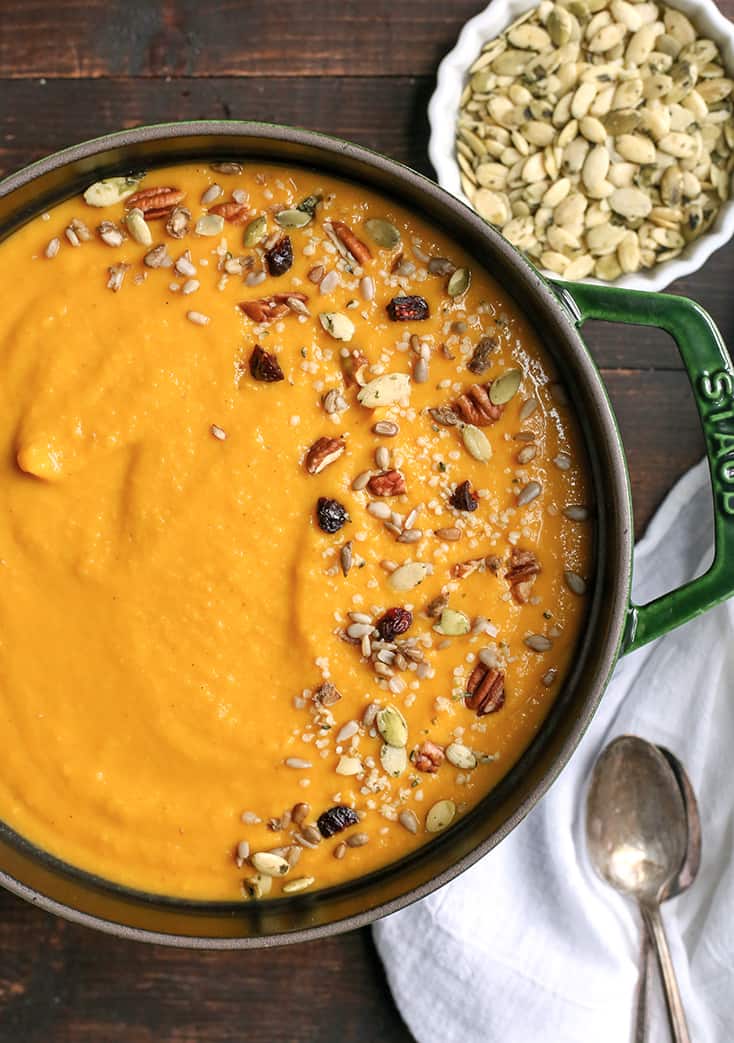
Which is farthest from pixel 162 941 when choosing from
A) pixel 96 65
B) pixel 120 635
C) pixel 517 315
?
pixel 96 65

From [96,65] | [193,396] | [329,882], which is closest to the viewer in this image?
[193,396]

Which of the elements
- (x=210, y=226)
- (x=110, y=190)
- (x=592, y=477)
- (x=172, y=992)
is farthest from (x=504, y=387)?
(x=172, y=992)

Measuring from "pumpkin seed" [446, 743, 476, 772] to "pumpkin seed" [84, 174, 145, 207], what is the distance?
712mm

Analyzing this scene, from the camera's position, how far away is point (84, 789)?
1.26m

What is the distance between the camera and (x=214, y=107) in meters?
1.53

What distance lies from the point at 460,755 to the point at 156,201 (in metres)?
0.70

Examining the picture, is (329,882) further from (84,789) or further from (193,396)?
(193,396)

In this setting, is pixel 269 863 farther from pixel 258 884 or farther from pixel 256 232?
pixel 256 232

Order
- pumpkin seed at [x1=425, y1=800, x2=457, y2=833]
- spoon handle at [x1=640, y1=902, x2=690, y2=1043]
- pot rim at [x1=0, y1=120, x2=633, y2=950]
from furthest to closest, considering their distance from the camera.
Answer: spoon handle at [x1=640, y1=902, x2=690, y2=1043]
pumpkin seed at [x1=425, y1=800, x2=457, y2=833]
pot rim at [x1=0, y1=120, x2=633, y2=950]

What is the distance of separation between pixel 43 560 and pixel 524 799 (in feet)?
1.92

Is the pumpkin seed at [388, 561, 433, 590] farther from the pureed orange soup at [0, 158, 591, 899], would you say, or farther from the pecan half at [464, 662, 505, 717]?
the pecan half at [464, 662, 505, 717]

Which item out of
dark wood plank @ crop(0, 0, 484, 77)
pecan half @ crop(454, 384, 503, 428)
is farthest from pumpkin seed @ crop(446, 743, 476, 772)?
dark wood plank @ crop(0, 0, 484, 77)

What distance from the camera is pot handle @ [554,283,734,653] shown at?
120 cm

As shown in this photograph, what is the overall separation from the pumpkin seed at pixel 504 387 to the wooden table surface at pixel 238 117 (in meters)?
0.38
